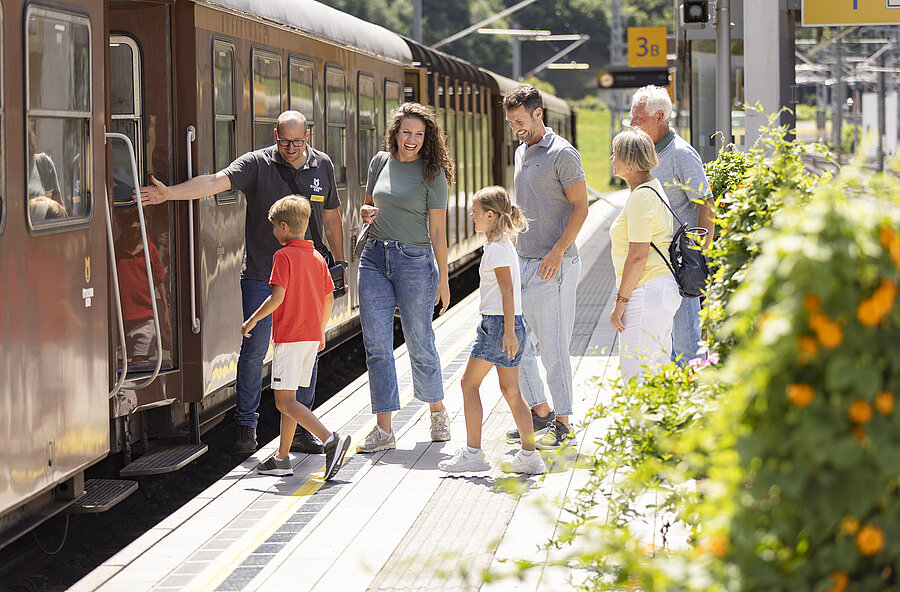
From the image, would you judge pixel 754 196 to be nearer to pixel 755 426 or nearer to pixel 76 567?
pixel 755 426

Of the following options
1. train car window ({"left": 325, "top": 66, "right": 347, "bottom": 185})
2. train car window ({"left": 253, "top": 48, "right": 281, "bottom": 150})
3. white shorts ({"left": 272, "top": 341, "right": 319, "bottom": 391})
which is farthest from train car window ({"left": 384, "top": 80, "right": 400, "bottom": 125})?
white shorts ({"left": 272, "top": 341, "right": 319, "bottom": 391})

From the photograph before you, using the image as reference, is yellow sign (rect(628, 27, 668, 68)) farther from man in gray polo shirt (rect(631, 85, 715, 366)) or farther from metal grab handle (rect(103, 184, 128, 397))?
metal grab handle (rect(103, 184, 128, 397))

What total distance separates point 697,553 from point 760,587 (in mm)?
191

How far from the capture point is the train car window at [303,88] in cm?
966

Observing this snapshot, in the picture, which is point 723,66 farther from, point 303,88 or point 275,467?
point 275,467

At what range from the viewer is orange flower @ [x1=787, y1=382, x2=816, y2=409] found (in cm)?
248

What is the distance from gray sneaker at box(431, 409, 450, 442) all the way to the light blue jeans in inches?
30.0

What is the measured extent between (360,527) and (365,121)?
6.95 meters

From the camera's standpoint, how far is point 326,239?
7980mm

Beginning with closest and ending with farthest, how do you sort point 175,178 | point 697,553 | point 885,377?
point 885,377
point 697,553
point 175,178

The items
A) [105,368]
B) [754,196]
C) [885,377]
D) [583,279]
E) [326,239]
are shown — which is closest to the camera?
[885,377]

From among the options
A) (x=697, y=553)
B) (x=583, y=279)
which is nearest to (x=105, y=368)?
(x=697, y=553)

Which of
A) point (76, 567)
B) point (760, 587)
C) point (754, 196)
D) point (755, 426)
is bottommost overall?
point (76, 567)

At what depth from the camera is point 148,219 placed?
7.50 metres
